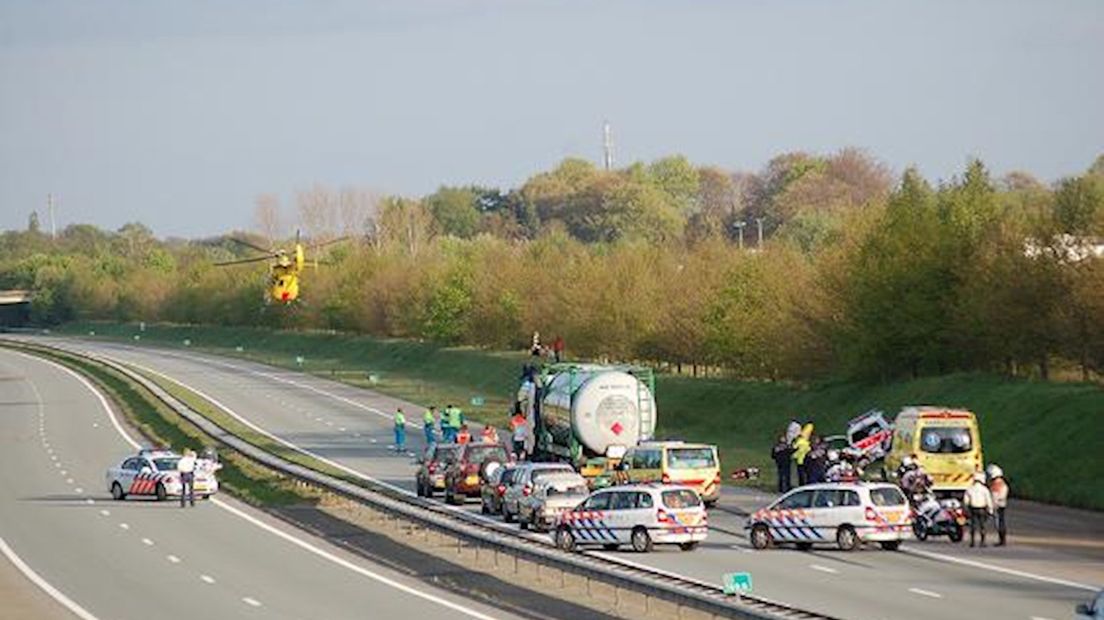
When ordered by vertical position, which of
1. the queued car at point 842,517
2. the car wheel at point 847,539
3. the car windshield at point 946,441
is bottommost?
the car wheel at point 847,539

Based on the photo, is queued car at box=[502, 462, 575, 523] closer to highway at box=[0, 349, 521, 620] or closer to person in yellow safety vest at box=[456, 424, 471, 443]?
highway at box=[0, 349, 521, 620]

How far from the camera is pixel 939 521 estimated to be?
1747 inches

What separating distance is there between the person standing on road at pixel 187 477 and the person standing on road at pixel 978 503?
23755 millimetres

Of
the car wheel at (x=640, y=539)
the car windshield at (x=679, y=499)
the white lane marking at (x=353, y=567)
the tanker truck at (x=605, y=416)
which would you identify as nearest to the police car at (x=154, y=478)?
the white lane marking at (x=353, y=567)

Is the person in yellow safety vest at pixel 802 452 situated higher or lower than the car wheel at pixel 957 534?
higher

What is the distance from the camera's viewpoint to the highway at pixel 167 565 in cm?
3609

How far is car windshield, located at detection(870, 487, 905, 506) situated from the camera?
4194 centimetres

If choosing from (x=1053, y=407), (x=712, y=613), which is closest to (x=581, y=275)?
(x=1053, y=407)

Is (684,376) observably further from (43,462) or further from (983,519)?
(983,519)

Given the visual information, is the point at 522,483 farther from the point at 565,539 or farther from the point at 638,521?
the point at 638,521

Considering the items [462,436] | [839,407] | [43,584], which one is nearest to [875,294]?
[839,407]

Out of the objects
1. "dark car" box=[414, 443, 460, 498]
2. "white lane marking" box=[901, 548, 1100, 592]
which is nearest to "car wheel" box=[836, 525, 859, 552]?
"white lane marking" box=[901, 548, 1100, 592]

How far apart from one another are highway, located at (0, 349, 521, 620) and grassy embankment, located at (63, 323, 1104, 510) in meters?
17.0

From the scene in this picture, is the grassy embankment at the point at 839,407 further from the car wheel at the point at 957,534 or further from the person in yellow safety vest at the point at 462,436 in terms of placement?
the person in yellow safety vest at the point at 462,436
